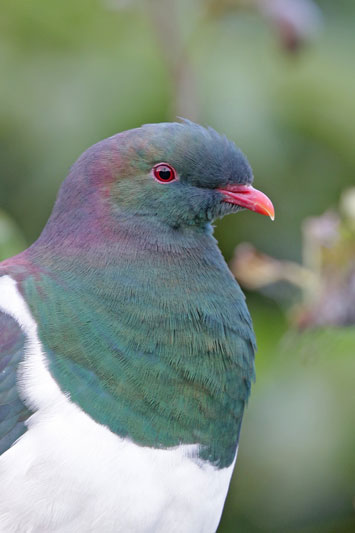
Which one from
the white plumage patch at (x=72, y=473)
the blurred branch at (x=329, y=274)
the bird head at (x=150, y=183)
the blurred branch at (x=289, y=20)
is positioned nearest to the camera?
the white plumage patch at (x=72, y=473)

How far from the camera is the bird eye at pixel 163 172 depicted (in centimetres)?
224

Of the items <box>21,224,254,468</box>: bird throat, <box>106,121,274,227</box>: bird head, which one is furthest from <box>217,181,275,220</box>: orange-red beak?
<box>21,224,254,468</box>: bird throat

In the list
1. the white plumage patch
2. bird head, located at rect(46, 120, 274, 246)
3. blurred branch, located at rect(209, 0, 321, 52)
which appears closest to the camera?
the white plumage patch

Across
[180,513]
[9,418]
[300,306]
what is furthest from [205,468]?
[300,306]

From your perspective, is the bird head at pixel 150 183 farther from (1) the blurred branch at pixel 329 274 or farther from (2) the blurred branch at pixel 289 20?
(2) the blurred branch at pixel 289 20

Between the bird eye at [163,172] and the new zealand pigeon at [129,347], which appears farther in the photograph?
the bird eye at [163,172]

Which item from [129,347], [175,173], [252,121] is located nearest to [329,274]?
[175,173]

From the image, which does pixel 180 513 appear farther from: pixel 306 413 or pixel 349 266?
pixel 306 413

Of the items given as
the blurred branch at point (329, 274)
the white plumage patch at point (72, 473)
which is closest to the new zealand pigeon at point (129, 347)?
the white plumage patch at point (72, 473)

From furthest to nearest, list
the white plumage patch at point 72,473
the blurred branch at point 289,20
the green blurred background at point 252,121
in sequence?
the green blurred background at point 252,121
the blurred branch at point 289,20
the white plumage patch at point 72,473

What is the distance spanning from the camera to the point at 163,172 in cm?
224

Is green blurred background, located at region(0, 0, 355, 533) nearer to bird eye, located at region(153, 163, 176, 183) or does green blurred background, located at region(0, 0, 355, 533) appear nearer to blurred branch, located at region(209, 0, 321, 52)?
blurred branch, located at region(209, 0, 321, 52)

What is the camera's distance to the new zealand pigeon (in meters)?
2.06

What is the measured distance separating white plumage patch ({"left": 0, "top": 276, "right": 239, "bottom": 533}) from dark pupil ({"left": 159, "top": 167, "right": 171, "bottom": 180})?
44 centimetres
